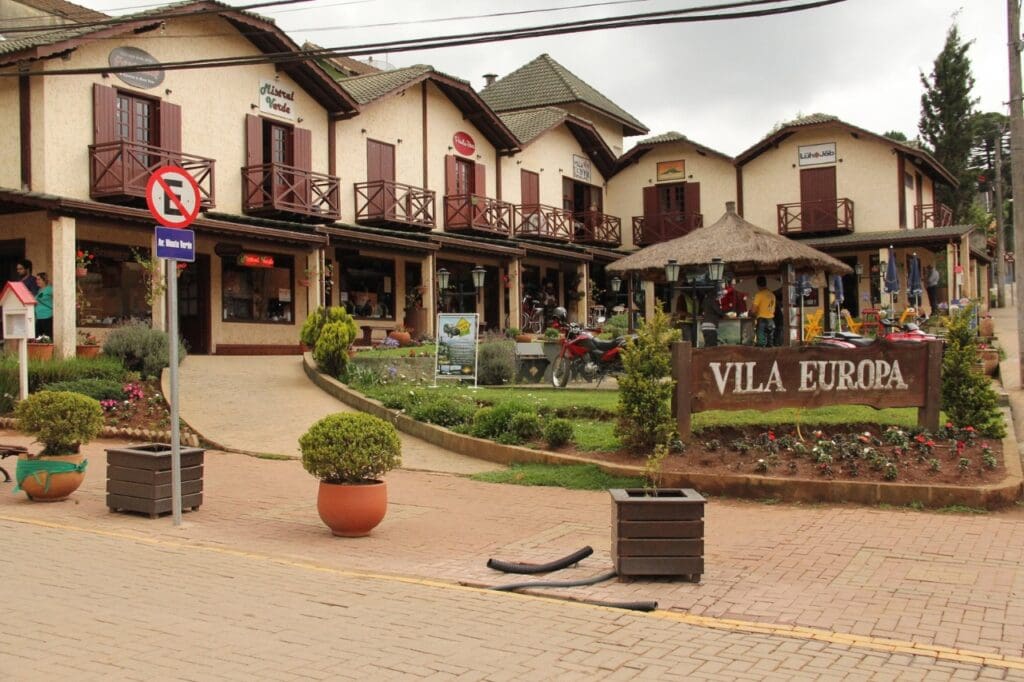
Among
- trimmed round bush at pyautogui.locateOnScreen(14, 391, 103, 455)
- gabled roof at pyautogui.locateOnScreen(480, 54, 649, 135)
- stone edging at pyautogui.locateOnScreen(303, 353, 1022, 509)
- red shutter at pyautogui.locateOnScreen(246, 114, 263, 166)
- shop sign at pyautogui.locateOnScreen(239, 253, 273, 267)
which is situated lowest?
stone edging at pyautogui.locateOnScreen(303, 353, 1022, 509)

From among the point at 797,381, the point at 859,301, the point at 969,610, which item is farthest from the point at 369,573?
the point at 859,301

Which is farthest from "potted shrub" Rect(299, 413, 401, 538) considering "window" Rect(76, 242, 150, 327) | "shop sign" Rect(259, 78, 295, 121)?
"shop sign" Rect(259, 78, 295, 121)

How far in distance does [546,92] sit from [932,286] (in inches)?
651

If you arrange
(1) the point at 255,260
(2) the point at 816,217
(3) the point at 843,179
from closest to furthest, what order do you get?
(1) the point at 255,260 → (3) the point at 843,179 → (2) the point at 816,217

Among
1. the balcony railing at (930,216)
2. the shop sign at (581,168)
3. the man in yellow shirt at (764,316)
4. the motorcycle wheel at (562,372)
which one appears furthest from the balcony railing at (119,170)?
the balcony railing at (930,216)

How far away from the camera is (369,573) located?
22.4 feet

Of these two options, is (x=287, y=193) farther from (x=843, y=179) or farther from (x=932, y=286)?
(x=932, y=286)

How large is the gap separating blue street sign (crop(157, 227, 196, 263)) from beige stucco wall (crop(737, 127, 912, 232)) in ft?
98.1

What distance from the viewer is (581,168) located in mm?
36375

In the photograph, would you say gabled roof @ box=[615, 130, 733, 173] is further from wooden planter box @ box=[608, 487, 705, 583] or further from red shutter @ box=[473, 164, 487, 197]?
wooden planter box @ box=[608, 487, 705, 583]

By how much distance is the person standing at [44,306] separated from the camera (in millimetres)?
18859

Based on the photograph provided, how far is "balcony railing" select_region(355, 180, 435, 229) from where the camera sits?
26516 mm

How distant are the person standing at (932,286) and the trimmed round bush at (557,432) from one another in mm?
22144

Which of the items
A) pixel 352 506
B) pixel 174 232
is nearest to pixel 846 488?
pixel 352 506
